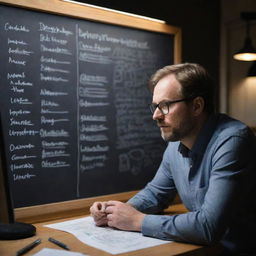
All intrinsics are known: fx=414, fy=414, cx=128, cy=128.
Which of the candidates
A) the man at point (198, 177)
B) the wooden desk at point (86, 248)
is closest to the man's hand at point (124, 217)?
the man at point (198, 177)

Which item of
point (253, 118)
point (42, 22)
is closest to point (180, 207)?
point (253, 118)

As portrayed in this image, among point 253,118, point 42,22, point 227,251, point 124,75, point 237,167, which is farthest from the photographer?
point 253,118

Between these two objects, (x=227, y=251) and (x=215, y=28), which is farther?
(x=215, y=28)

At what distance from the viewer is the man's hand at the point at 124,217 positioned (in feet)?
5.47

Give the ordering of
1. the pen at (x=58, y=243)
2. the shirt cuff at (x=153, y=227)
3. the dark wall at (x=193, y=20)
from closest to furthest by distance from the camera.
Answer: the pen at (x=58, y=243) → the shirt cuff at (x=153, y=227) → the dark wall at (x=193, y=20)

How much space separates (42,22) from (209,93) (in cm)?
87

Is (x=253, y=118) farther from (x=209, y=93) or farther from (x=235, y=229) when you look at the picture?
(x=235, y=229)

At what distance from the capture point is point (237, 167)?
161 cm

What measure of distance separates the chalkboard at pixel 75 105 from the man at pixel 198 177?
0.33m

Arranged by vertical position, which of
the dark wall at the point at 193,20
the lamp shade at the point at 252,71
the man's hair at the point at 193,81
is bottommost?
the man's hair at the point at 193,81

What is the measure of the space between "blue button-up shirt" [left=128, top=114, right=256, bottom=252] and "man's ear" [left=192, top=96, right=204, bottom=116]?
8 centimetres

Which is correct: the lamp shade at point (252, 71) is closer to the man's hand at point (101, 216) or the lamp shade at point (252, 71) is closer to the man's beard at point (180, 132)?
the man's beard at point (180, 132)

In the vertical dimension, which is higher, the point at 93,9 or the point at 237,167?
the point at 93,9

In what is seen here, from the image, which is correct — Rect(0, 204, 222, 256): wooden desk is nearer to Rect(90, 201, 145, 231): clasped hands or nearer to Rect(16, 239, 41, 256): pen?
Rect(16, 239, 41, 256): pen
